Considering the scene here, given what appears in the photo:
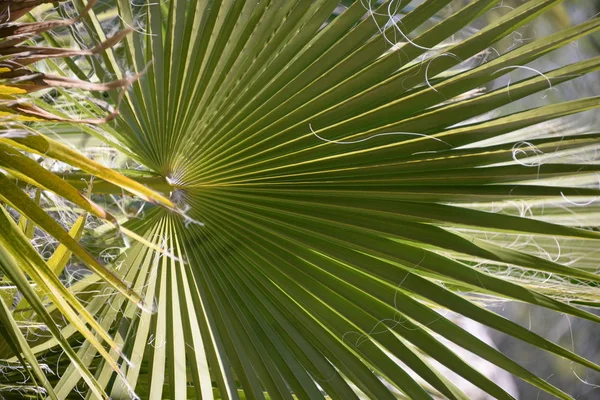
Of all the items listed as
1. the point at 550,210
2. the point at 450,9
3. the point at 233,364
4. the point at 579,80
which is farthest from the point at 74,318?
the point at 579,80

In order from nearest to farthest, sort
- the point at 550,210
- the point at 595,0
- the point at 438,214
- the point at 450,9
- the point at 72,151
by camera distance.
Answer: the point at 72,151 → the point at 438,214 → the point at 550,210 → the point at 450,9 → the point at 595,0

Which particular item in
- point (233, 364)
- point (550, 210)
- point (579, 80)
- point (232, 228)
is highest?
point (232, 228)

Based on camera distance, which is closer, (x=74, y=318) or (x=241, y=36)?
(x=74, y=318)

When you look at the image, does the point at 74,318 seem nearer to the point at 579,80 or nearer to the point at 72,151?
the point at 72,151

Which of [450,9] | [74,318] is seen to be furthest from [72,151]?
[450,9]

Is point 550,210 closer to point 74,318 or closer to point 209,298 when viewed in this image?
point 209,298

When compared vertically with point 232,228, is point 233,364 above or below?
below

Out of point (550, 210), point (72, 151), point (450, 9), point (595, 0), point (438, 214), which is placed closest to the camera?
point (72, 151)
